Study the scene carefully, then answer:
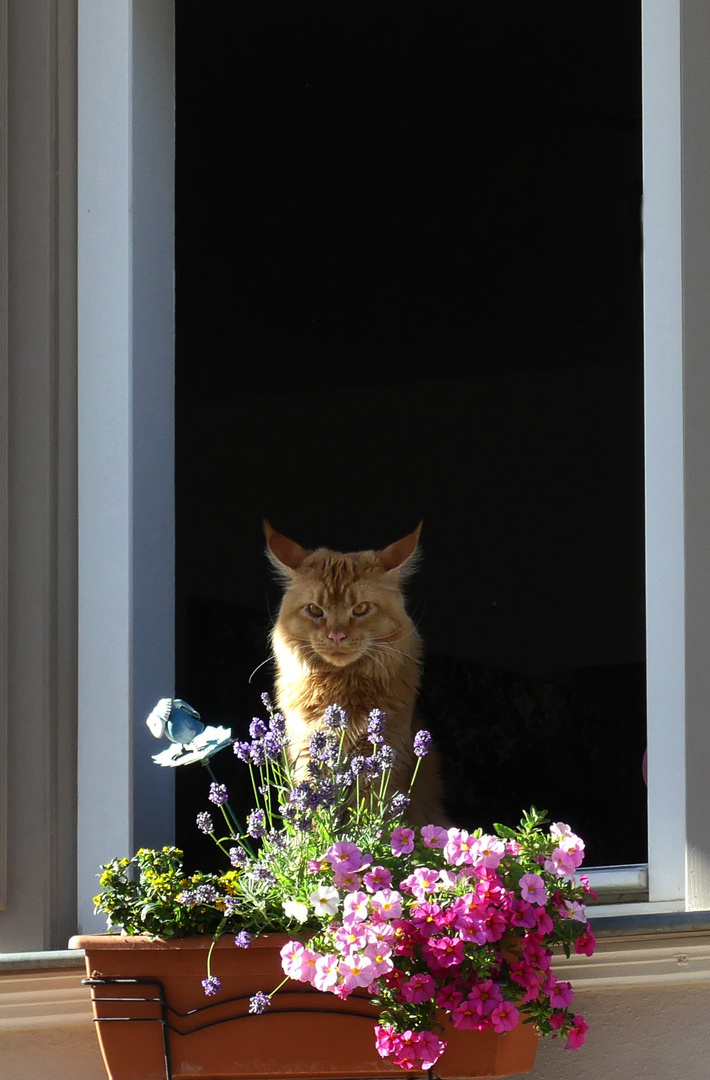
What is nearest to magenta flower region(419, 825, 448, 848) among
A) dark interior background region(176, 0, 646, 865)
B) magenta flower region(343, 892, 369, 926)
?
magenta flower region(343, 892, 369, 926)

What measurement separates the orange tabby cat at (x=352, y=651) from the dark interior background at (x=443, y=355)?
3.14ft

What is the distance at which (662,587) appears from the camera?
6.21ft

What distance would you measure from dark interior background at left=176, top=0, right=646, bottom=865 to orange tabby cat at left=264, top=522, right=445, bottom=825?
3.14ft

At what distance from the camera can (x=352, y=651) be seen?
196 centimetres

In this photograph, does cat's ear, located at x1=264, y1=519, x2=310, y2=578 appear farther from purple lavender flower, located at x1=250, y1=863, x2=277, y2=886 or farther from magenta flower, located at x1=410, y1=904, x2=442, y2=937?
magenta flower, located at x1=410, y1=904, x2=442, y2=937

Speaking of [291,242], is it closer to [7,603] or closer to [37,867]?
[7,603]

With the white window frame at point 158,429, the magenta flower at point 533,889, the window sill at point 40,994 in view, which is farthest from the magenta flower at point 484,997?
the window sill at point 40,994

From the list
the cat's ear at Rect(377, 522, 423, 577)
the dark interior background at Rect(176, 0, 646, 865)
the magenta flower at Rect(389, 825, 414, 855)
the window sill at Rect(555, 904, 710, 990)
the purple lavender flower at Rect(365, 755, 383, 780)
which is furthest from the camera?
the dark interior background at Rect(176, 0, 646, 865)

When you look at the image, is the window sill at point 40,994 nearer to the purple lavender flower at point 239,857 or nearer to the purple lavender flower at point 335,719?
the purple lavender flower at point 239,857

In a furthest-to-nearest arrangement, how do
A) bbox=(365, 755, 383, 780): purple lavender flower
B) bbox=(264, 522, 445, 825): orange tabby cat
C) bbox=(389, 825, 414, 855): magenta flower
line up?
1. bbox=(264, 522, 445, 825): orange tabby cat
2. bbox=(365, 755, 383, 780): purple lavender flower
3. bbox=(389, 825, 414, 855): magenta flower

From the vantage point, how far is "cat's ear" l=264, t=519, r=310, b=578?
6.98ft

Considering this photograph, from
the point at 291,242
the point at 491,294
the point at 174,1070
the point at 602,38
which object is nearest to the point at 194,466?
the point at 291,242

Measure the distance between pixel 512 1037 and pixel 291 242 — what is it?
259cm

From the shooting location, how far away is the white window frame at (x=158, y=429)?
1.80 m
